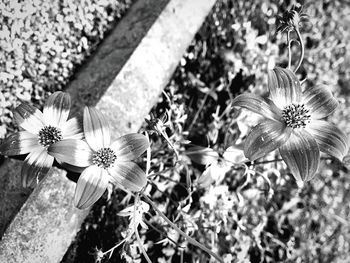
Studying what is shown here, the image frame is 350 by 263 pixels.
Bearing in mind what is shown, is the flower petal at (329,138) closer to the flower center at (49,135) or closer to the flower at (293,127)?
the flower at (293,127)

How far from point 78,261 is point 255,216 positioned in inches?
35.0

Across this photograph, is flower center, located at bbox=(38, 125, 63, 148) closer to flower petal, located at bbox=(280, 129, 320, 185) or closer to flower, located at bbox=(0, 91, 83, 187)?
flower, located at bbox=(0, 91, 83, 187)

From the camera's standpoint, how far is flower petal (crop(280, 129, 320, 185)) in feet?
3.32

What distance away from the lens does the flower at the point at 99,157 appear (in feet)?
3.20

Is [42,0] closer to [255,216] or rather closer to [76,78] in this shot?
[76,78]

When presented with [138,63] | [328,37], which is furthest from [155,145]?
[328,37]

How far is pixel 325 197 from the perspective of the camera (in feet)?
6.58

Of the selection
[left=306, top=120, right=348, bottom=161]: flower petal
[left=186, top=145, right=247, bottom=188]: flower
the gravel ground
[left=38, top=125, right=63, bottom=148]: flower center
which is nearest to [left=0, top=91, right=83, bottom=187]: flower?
[left=38, top=125, right=63, bottom=148]: flower center

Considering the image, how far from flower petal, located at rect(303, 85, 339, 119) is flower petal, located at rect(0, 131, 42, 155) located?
0.87m

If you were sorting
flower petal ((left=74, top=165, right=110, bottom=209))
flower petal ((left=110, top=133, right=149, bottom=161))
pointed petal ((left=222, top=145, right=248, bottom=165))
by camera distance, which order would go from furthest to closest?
pointed petal ((left=222, top=145, right=248, bottom=165)) < flower petal ((left=110, top=133, right=149, bottom=161)) < flower petal ((left=74, top=165, right=110, bottom=209))

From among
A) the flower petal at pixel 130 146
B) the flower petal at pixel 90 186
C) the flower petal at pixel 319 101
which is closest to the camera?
the flower petal at pixel 90 186

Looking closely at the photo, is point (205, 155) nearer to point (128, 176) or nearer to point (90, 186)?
point (128, 176)

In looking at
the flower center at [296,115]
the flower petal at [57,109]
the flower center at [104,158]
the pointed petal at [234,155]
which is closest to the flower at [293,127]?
the flower center at [296,115]

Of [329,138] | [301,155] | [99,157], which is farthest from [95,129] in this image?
[329,138]
